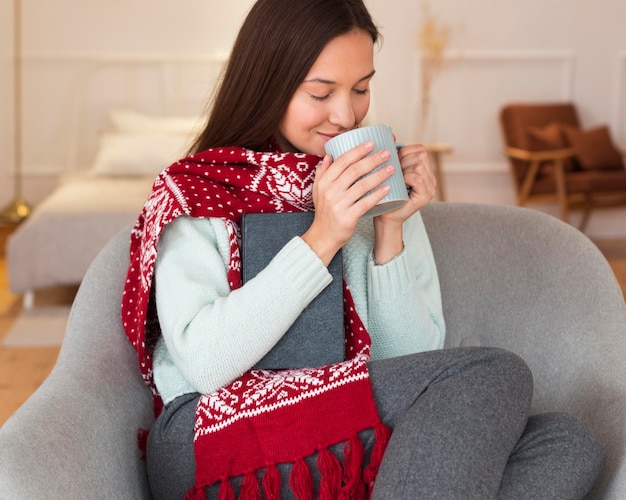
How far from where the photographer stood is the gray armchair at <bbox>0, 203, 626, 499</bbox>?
3.71ft

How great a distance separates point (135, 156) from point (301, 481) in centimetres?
361

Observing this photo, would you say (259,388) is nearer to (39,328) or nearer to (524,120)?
(39,328)

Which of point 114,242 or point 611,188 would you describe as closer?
point 114,242

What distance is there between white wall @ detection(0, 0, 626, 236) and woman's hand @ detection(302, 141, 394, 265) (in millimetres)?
4098

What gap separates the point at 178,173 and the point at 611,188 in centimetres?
401

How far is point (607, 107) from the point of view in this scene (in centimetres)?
559

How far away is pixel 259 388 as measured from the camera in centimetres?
123

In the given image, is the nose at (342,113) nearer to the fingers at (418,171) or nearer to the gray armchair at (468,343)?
the fingers at (418,171)

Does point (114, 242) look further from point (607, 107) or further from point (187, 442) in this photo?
point (607, 107)

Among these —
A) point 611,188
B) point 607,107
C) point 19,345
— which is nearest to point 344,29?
point 19,345

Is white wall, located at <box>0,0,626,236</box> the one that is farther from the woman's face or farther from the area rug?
the woman's face

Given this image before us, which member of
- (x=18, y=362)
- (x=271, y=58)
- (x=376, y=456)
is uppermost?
(x=271, y=58)

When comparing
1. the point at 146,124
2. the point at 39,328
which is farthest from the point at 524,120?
the point at 39,328

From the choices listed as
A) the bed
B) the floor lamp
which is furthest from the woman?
the floor lamp
